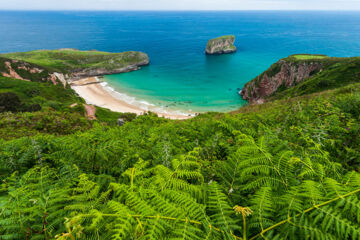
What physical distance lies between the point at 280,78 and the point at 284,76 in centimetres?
108

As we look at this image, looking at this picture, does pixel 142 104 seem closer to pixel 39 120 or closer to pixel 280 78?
pixel 39 120

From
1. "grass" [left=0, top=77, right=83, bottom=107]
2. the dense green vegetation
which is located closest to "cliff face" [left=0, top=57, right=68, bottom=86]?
"grass" [left=0, top=77, right=83, bottom=107]

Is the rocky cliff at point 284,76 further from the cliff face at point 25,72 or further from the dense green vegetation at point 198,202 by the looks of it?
the cliff face at point 25,72

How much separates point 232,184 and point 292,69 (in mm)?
53993

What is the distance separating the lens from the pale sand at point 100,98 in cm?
4716

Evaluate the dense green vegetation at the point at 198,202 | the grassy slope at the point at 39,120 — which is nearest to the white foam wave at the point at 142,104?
the grassy slope at the point at 39,120

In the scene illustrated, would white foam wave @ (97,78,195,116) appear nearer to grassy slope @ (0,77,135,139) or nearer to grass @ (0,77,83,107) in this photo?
grassy slope @ (0,77,135,139)

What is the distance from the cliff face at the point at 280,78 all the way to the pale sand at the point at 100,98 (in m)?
25.4

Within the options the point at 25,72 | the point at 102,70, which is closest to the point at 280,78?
→ the point at 102,70

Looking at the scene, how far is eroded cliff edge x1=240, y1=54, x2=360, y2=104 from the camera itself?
29.0 metres

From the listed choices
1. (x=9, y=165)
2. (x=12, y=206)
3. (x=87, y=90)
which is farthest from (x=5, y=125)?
(x=87, y=90)

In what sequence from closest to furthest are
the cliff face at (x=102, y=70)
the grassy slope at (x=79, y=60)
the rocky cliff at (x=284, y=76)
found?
the rocky cliff at (x=284, y=76), the cliff face at (x=102, y=70), the grassy slope at (x=79, y=60)

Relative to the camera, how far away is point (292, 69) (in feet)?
148

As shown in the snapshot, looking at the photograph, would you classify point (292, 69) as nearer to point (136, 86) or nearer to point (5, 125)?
point (136, 86)
